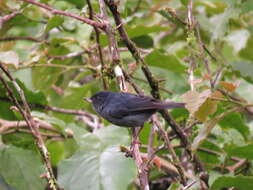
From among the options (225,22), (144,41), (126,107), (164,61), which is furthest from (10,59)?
(144,41)

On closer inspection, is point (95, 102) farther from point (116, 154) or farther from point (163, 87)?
point (116, 154)

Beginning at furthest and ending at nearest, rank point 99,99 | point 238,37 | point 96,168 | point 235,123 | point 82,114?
point 238,37, point 82,114, point 99,99, point 235,123, point 96,168

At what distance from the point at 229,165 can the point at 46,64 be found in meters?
1.77

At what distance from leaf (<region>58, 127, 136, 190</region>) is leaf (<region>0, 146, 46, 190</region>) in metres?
0.17

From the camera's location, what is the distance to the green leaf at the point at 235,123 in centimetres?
401

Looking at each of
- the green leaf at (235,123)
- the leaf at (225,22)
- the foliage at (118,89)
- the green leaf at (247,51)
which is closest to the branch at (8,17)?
the foliage at (118,89)

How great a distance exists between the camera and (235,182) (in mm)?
3035

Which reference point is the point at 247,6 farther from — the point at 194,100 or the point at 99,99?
the point at 99,99

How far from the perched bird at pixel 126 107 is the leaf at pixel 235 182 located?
0.92 meters

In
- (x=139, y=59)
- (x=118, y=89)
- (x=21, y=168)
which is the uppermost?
(x=139, y=59)

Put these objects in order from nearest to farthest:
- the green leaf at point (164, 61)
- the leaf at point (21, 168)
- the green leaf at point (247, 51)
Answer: the leaf at point (21, 168)
the green leaf at point (164, 61)
the green leaf at point (247, 51)

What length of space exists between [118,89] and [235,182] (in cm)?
155

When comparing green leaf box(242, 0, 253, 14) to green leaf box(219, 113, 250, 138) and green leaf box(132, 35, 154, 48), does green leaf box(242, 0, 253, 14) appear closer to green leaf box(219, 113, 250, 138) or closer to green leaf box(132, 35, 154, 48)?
green leaf box(219, 113, 250, 138)

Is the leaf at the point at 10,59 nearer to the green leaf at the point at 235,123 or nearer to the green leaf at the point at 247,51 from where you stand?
the green leaf at the point at 235,123
